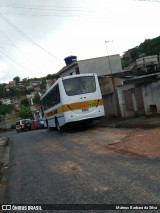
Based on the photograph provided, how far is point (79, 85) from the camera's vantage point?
821 inches

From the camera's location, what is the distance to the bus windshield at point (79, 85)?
20.6 metres

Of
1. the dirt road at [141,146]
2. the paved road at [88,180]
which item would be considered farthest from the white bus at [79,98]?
the paved road at [88,180]

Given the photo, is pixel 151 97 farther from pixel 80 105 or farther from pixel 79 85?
pixel 79 85

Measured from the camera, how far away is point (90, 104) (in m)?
20.9

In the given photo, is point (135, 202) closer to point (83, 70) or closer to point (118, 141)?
point (118, 141)

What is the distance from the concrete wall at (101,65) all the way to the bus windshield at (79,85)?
762 inches

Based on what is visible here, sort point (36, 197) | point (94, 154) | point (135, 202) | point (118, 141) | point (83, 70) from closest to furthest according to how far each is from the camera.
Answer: point (135, 202) → point (36, 197) → point (94, 154) → point (118, 141) → point (83, 70)

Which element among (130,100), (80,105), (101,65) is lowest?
(130,100)

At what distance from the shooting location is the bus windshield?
20.6 metres

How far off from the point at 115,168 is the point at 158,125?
7.21m

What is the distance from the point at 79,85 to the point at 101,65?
21.4 metres

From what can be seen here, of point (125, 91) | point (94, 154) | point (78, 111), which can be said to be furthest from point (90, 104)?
point (94, 154)

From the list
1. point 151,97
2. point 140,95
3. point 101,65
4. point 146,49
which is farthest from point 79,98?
point 146,49

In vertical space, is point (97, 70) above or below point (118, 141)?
above
